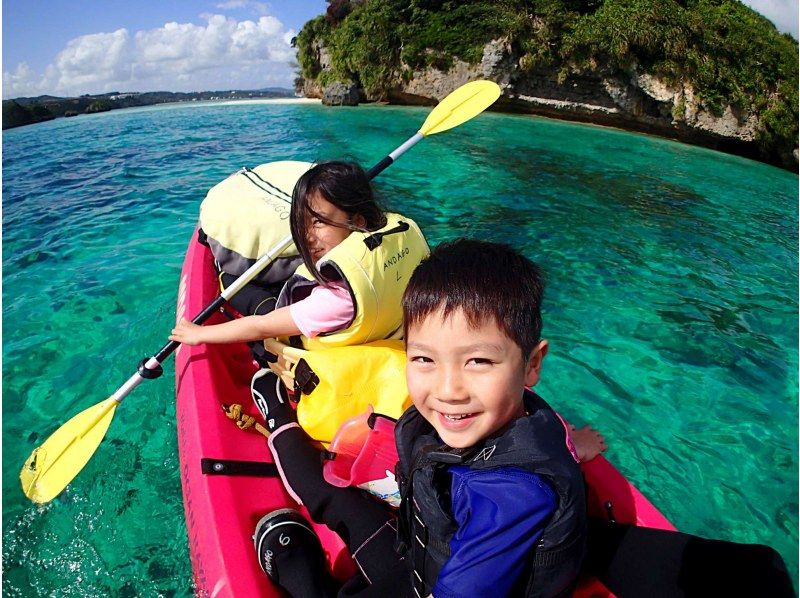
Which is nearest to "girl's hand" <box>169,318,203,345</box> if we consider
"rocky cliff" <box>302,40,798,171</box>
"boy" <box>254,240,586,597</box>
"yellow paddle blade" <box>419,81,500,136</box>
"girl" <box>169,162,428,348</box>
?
"girl" <box>169,162,428,348</box>

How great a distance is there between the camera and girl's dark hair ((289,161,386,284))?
6.59 ft

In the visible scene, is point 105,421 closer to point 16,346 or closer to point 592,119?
point 16,346

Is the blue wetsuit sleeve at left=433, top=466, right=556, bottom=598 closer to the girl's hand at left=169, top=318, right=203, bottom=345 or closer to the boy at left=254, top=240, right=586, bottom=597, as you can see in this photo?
the boy at left=254, top=240, right=586, bottom=597

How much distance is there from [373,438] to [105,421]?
1766 millimetres

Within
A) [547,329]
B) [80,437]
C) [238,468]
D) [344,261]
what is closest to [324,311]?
[344,261]

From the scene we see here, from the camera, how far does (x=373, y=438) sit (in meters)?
1.67

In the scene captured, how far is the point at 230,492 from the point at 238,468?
126mm

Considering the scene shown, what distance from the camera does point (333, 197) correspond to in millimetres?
2016

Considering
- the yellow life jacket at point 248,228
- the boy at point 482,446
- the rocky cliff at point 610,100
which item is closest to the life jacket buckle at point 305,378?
the boy at point 482,446

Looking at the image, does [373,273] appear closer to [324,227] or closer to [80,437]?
[324,227]

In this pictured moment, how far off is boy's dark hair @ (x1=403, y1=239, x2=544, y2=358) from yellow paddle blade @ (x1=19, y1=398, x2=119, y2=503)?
7.00ft

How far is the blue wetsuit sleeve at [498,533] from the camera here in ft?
3.41

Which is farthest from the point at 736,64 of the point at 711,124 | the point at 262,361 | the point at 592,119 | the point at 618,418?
the point at 262,361

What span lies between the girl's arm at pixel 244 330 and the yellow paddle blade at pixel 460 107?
7.10 feet
